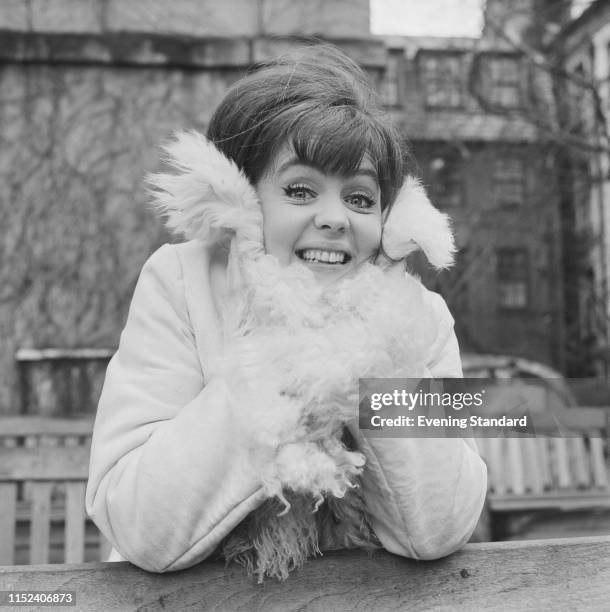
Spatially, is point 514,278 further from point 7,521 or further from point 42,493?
point 7,521

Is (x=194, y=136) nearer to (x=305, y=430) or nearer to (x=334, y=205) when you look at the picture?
(x=334, y=205)

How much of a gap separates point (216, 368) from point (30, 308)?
4329 millimetres

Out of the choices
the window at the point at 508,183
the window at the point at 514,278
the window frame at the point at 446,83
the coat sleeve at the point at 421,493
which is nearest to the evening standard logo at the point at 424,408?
the coat sleeve at the point at 421,493

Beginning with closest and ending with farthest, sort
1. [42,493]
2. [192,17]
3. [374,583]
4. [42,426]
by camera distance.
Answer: [374,583], [42,493], [42,426], [192,17]

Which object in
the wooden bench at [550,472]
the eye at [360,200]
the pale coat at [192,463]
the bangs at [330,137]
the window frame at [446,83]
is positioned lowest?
the wooden bench at [550,472]

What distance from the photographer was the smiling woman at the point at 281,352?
0.90 metres

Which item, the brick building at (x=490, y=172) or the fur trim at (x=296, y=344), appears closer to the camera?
the fur trim at (x=296, y=344)

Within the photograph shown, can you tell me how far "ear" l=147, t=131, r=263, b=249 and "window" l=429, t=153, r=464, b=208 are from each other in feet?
24.6

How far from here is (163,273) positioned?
1111mm

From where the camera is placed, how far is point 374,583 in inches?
39.7

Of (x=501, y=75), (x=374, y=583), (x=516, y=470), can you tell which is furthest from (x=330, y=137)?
(x=501, y=75)

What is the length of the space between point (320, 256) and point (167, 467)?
1.18ft

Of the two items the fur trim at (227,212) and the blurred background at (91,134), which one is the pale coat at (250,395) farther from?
the blurred background at (91,134)

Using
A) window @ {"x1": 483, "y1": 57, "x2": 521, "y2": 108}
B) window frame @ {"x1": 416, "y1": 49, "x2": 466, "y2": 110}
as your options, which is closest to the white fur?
window @ {"x1": 483, "y1": 57, "x2": 521, "y2": 108}
